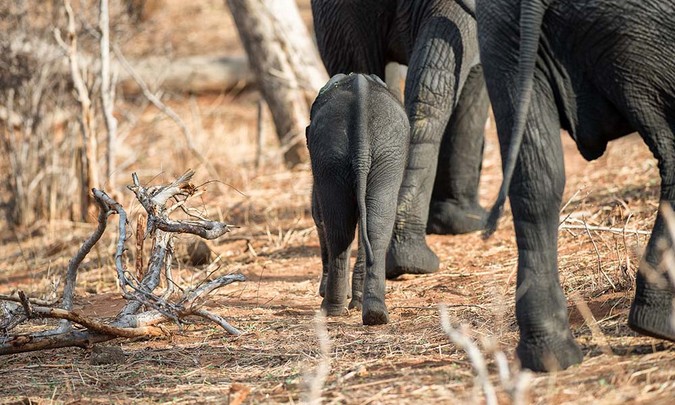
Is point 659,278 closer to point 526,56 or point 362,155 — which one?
point 526,56

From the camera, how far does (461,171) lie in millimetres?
7582

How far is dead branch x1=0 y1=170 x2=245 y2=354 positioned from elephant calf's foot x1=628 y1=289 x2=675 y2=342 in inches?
74.6

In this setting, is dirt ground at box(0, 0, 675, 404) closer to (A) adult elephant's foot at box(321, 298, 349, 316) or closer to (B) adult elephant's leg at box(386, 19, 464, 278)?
(A) adult elephant's foot at box(321, 298, 349, 316)

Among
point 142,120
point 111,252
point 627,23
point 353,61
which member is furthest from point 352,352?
point 142,120

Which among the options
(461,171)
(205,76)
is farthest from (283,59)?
(205,76)

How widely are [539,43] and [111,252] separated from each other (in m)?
4.83

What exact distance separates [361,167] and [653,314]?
155cm

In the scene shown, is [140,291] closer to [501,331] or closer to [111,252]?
[501,331]

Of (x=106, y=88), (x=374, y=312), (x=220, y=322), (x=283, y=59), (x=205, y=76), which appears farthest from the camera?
(x=205, y=76)

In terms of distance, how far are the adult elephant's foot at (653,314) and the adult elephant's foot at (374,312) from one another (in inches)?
51.2

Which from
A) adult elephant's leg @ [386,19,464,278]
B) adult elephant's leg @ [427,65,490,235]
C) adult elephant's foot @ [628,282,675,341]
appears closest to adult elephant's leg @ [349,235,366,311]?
adult elephant's leg @ [386,19,464,278]

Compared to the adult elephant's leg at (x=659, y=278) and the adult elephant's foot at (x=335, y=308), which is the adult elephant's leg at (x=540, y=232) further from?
the adult elephant's foot at (x=335, y=308)

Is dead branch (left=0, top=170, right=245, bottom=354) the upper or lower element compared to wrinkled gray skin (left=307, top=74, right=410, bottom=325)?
lower

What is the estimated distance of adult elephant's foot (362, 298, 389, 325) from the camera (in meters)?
5.04
